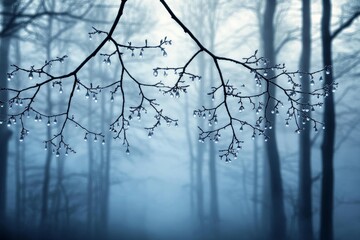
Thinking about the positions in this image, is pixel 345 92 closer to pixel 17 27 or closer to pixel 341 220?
pixel 341 220

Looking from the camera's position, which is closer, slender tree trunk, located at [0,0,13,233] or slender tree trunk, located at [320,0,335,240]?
slender tree trunk, located at [320,0,335,240]

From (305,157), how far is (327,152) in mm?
1097

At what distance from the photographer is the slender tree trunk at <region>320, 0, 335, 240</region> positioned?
8039 millimetres

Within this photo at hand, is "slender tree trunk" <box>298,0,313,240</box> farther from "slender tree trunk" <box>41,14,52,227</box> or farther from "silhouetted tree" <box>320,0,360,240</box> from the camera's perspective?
"slender tree trunk" <box>41,14,52,227</box>

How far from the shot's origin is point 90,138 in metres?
10.8

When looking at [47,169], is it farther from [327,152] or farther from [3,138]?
[327,152]

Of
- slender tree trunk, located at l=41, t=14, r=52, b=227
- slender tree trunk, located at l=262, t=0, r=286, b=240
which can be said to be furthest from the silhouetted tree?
slender tree trunk, located at l=41, t=14, r=52, b=227

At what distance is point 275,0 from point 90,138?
271 inches

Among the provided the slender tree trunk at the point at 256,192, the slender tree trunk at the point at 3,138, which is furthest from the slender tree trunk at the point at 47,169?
the slender tree trunk at the point at 256,192

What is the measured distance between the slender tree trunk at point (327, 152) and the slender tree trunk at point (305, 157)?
22.3 inches

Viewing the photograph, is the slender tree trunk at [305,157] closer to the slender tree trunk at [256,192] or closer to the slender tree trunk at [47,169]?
the slender tree trunk at [256,192]

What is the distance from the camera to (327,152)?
26.8ft

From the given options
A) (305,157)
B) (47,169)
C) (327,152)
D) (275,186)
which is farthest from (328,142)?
(47,169)

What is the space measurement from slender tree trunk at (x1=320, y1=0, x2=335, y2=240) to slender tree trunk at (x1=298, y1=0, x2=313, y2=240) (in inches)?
22.3
